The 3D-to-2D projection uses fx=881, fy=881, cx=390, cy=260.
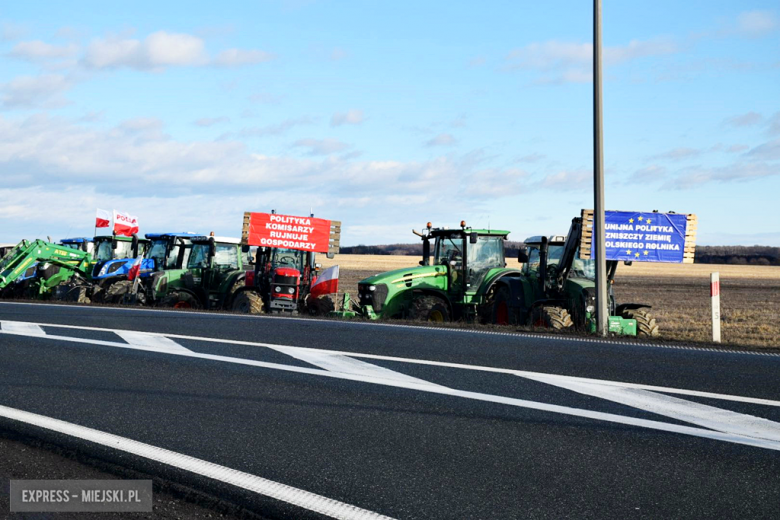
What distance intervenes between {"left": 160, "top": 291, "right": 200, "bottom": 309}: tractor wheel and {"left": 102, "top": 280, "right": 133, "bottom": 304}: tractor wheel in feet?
7.60

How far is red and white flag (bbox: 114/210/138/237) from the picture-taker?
29609 mm

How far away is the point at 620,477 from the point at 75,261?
27.6m

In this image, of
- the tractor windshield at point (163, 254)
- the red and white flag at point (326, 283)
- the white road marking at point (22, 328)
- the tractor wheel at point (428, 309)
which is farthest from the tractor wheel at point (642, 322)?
the tractor windshield at point (163, 254)

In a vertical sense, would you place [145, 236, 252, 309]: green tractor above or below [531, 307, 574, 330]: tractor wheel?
above

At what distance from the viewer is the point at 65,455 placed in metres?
5.76

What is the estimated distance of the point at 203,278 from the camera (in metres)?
23.7

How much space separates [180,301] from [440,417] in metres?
17.8

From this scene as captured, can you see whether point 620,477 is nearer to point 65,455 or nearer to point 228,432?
point 228,432

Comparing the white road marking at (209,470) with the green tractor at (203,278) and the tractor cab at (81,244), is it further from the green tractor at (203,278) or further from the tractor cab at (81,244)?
the tractor cab at (81,244)

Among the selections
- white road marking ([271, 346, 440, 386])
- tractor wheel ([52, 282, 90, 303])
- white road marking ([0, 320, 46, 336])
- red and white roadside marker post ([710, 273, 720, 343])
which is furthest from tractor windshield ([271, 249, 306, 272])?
white road marking ([271, 346, 440, 386])

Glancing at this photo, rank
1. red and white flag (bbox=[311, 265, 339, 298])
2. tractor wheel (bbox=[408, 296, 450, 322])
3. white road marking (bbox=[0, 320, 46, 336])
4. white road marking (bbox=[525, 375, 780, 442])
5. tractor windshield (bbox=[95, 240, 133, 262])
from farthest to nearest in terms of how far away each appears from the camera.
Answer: tractor windshield (bbox=[95, 240, 133, 262])
red and white flag (bbox=[311, 265, 339, 298])
tractor wheel (bbox=[408, 296, 450, 322])
white road marking (bbox=[0, 320, 46, 336])
white road marking (bbox=[525, 375, 780, 442])

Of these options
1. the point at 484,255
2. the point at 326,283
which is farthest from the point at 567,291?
the point at 326,283

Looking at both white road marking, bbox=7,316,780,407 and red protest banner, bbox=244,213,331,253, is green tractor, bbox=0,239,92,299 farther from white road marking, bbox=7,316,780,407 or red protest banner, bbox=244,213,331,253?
white road marking, bbox=7,316,780,407

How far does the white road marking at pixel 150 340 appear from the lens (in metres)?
10.4
